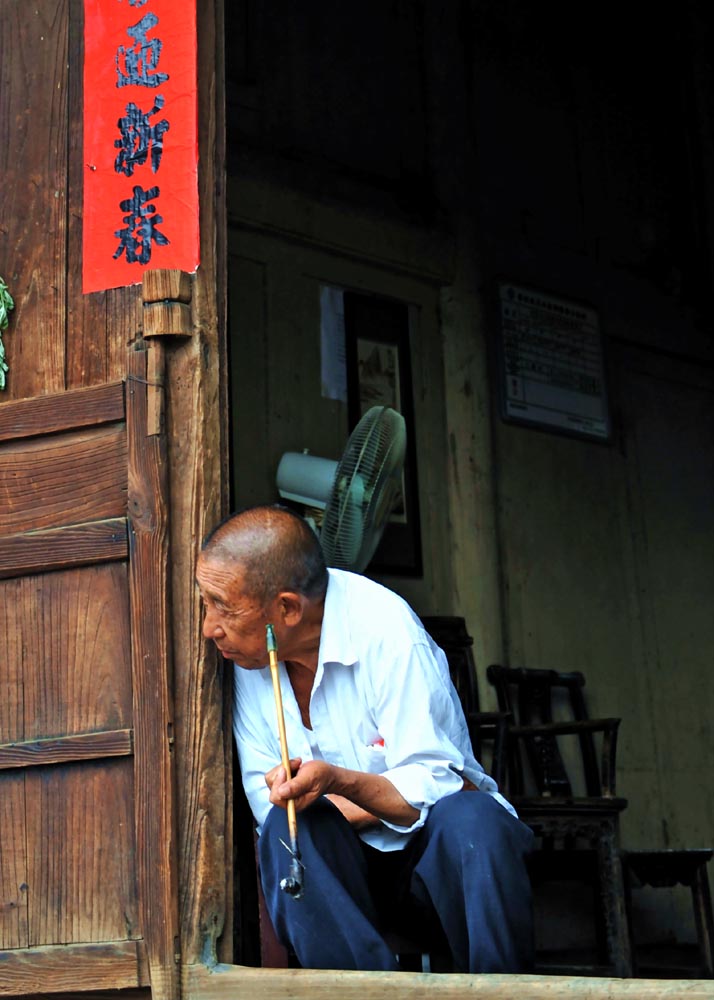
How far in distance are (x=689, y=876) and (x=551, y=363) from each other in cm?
249

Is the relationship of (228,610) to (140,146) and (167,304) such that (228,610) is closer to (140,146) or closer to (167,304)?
(167,304)

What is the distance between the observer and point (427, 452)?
19.1 ft

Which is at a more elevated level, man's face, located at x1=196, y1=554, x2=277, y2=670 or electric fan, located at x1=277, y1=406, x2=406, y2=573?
electric fan, located at x1=277, y1=406, x2=406, y2=573

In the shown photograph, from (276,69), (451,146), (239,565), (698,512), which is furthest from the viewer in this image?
(698,512)

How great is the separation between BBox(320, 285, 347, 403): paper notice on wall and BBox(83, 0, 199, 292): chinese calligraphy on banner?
2.48 meters

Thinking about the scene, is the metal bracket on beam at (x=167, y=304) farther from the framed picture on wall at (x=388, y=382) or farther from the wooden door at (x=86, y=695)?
the framed picture on wall at (x=388, y=382)

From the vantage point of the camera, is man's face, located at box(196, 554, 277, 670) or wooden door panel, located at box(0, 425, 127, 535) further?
wooden door panel, located at box(0, 425, 127, 535)

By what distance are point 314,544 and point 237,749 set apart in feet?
1.63

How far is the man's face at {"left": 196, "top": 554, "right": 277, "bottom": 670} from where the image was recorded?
2803 mm

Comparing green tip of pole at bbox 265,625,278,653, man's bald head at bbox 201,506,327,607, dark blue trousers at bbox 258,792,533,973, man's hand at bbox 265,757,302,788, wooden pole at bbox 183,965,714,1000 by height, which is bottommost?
wooden pole at bbox 183,965,714,1000

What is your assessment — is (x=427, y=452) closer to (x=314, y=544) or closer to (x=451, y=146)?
(x=451, y=146)

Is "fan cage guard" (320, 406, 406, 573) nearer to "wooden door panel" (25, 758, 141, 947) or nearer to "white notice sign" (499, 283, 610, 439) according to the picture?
"wooden door panel" (25, 758, 141, 947)

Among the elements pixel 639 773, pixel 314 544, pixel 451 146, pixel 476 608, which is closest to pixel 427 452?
pixel 476 608

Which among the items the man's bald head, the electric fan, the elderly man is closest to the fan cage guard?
the electric fan
